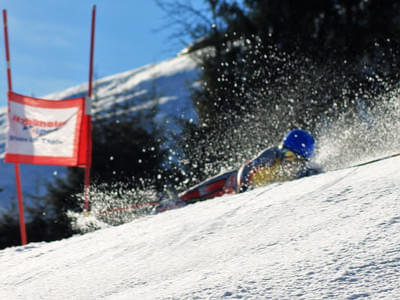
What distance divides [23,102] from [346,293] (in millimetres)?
6430

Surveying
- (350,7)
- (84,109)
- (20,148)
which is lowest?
(20,148)

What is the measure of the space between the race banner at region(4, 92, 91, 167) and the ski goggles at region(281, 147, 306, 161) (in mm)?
2896

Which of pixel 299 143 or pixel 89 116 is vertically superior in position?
pixel 89 116

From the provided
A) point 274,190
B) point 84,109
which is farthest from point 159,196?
point 274,190

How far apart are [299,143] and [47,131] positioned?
11.7ft

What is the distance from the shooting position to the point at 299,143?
21.4 feet

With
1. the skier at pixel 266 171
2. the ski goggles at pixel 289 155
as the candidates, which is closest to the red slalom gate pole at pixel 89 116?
the skier at pixel 266 171

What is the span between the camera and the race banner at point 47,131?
697cm

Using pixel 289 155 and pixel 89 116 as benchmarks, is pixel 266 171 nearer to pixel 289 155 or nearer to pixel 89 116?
pixel 289 155

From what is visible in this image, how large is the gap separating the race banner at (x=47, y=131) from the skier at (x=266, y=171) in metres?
1.82

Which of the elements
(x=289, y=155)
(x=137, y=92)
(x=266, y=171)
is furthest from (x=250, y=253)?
(x=137, y=92)

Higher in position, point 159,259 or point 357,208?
point 357,208

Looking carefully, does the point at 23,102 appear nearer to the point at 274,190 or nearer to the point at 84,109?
the point at 84,109

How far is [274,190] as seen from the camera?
3.46 metres
